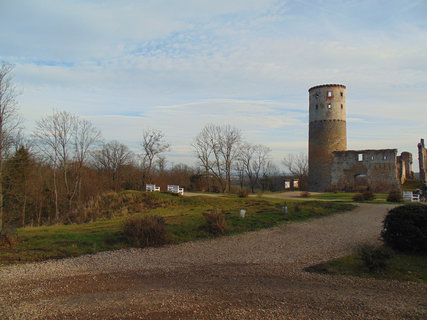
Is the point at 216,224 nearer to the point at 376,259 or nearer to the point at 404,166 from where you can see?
the point at 376,259

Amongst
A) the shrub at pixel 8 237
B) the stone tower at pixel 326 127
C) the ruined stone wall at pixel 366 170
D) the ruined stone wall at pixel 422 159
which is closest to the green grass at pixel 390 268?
the shrub at pixel 8 237

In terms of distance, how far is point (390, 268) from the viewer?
7.63 meters

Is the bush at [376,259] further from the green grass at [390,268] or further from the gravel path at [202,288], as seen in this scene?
the gravel path at [202,288]

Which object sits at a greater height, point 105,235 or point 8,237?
point 8,237

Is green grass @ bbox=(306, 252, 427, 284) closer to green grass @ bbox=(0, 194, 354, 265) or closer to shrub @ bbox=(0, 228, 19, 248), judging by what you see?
green grass @ bbox=(0, 194, 354, 265)

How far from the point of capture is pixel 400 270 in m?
7.62

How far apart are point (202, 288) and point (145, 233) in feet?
16.2

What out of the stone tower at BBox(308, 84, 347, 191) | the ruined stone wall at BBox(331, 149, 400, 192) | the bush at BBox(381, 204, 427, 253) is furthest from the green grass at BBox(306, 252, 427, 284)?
the stone tower at BBox(308, 84, 347, 191)

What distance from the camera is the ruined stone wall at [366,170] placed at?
33406 mm

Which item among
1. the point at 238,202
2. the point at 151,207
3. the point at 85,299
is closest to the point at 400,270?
the point at 85,299

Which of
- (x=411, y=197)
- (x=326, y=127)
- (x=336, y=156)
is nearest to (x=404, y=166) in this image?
(x=336, y=156)

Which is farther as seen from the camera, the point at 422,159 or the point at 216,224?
the point at 422,159

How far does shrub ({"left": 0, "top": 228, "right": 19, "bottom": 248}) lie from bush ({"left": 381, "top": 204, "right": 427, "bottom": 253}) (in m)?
11.1

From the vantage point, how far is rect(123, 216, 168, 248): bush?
10945mm
